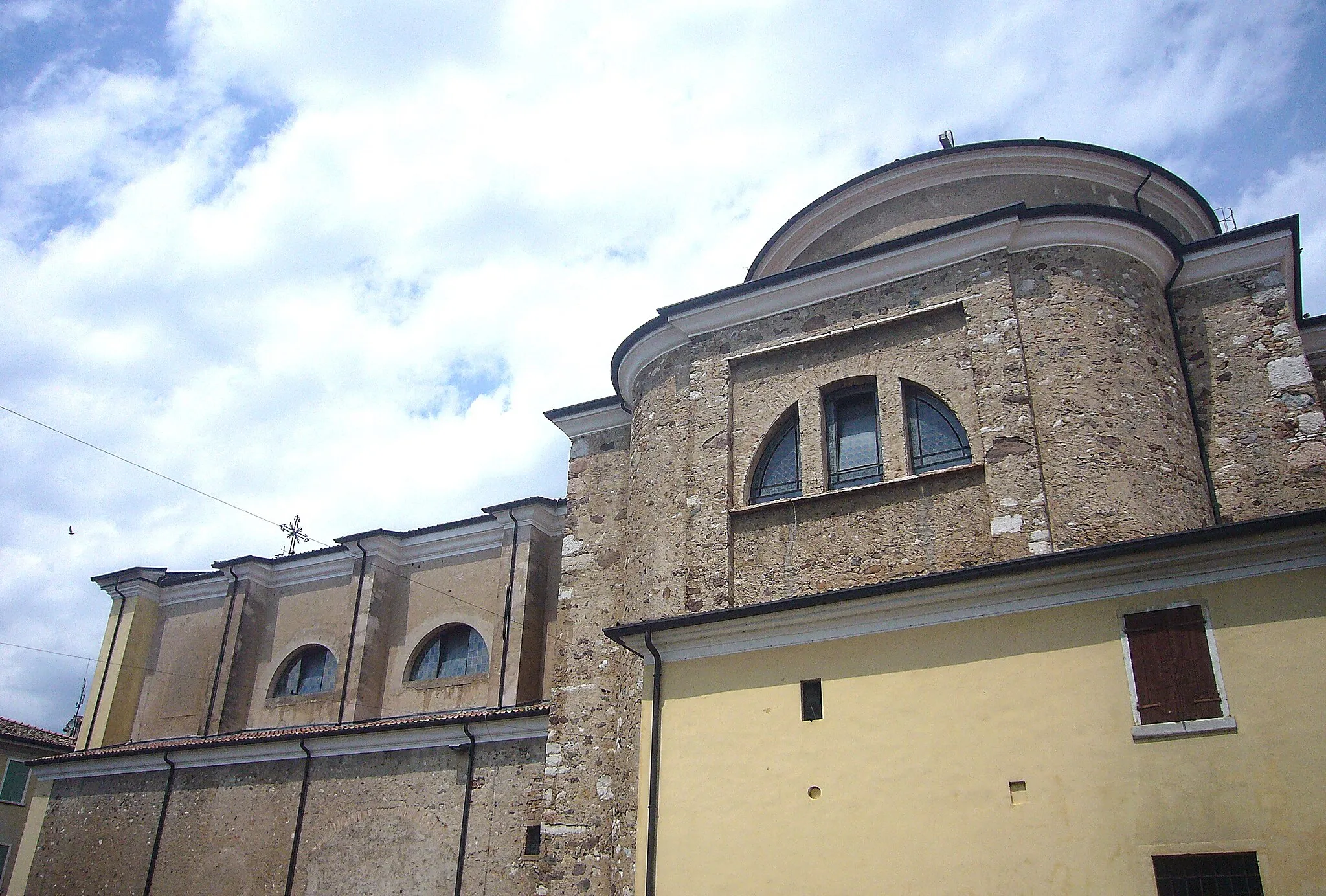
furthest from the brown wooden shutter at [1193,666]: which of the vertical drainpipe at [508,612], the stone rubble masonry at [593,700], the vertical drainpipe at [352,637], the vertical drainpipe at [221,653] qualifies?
the vertical drainpipe at [221,653]

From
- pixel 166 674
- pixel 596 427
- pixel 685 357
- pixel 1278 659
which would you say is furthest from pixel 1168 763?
pixel 166 674

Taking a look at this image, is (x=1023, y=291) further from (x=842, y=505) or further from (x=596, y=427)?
(x=596, y=427)

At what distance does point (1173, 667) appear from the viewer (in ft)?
23.5

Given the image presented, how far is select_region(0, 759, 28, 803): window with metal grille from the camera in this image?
23.4m

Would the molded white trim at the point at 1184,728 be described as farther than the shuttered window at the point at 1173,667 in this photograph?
No

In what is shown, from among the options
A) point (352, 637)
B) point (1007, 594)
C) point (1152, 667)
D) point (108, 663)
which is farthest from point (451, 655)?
point (1152, 667)

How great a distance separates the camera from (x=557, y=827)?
11125 mm

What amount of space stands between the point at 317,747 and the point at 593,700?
5.65 metres

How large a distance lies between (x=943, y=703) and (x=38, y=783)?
675 inches

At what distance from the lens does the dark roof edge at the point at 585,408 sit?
13.6m

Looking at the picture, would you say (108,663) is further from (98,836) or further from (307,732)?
(307,732)

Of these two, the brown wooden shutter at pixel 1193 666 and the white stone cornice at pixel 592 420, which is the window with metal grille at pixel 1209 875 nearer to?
the brown wooden shutter at pixel 1193 666

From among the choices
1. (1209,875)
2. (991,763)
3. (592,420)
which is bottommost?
(1209,875)

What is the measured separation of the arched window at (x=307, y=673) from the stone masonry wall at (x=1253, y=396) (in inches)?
571
